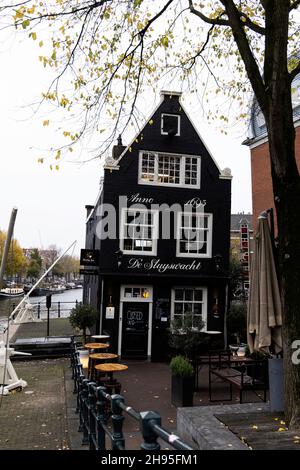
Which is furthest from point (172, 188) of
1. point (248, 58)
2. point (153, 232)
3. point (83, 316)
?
point (248, 58)

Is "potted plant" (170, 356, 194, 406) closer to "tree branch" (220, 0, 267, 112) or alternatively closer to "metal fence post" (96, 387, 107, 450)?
"metal fence post" (96, 387, 107, 450)

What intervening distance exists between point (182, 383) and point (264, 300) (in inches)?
141

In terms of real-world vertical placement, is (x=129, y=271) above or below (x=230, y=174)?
below

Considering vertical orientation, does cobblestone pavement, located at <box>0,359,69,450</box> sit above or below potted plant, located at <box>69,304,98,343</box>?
below

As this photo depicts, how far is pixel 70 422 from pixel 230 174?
1231cm

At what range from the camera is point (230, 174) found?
56.9 ft

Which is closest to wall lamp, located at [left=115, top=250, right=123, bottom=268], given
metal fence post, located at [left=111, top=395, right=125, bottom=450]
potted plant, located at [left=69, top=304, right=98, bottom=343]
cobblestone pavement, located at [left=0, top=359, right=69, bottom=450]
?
potted plant, located at [left=69, top=304, right=98, bottom=343]

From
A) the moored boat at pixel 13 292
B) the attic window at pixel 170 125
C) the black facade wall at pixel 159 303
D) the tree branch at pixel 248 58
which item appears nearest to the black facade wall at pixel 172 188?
the attic window at pixel 170 125

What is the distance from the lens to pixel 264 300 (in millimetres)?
5699

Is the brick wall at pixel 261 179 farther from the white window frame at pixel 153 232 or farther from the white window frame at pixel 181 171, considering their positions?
the white window frame at pixel 153 232

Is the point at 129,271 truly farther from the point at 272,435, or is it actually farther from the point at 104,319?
the point at 272,435

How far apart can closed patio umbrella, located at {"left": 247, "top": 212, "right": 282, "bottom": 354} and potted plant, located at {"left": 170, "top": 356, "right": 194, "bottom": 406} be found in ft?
9.57

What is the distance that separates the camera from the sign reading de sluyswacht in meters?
15.8
